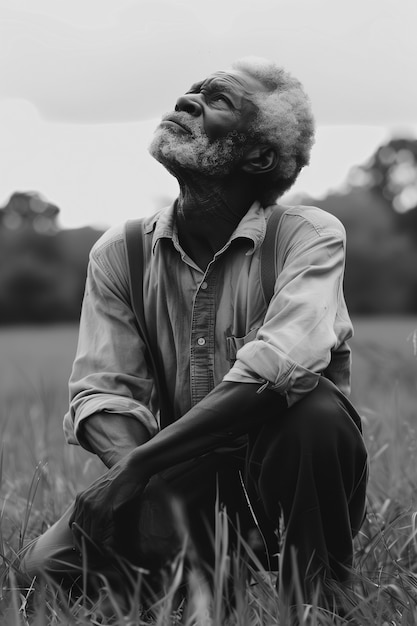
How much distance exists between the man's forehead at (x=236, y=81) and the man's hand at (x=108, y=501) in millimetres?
1052

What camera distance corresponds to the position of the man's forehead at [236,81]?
9.55 feet

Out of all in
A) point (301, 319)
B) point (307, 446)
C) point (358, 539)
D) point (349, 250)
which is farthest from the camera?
point (349, 250)

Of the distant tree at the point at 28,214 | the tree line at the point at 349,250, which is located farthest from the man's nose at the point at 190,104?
the distant tree at the point at 28,214

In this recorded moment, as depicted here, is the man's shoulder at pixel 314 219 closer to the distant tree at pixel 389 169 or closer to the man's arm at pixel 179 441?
the man's arm at pixel 179 441

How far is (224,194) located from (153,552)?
982 mm

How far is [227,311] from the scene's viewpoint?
2.88 metres

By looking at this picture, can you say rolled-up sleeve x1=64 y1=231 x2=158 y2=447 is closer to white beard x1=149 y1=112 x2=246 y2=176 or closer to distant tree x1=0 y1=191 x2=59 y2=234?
white beard x1=149 y1=112 x2=246 y2=176

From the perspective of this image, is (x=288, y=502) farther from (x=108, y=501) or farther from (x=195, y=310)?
(x=195, y=310)

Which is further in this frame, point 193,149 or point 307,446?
point 193,149

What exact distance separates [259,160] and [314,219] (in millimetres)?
254

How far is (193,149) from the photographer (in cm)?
284

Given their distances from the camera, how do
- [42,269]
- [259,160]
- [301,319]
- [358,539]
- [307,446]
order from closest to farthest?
1. [307,446]
2. [301,319]
3. [259,160]
4. [358,539]
5. [42,269]

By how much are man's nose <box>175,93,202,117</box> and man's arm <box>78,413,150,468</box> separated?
33.1 inches

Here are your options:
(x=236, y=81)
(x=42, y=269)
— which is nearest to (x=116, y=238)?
(x=236, y=81)
